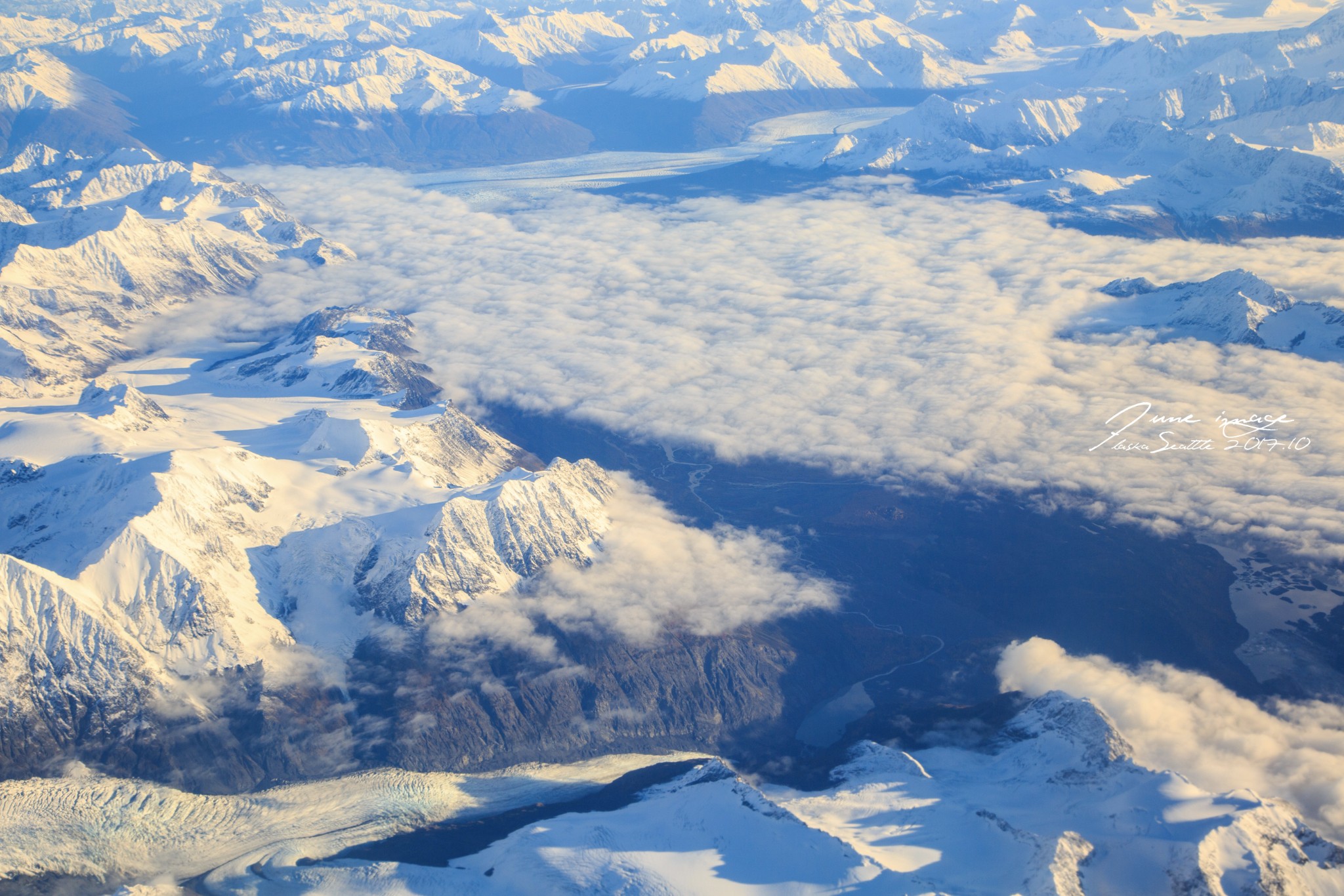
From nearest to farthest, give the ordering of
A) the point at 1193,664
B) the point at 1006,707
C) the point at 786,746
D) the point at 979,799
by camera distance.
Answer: the point at 979,799 → the point at 1006,707 → the point at 786,746 → the point at 1193,664

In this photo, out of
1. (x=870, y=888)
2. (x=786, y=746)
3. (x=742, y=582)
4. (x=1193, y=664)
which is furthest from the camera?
(x=742, y=582)

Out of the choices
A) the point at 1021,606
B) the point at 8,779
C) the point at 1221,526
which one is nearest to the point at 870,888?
the point at 1021,606

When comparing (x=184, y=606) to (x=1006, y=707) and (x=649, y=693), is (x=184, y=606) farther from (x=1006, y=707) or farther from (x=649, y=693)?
(x=1006, y=707)

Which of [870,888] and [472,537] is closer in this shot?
[870,888]

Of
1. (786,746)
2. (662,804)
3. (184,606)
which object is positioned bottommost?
(786,746)

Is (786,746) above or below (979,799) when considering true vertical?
below

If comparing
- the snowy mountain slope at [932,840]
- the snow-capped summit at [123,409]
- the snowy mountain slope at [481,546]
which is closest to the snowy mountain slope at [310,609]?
the snowy mountain slope at [481,546]
